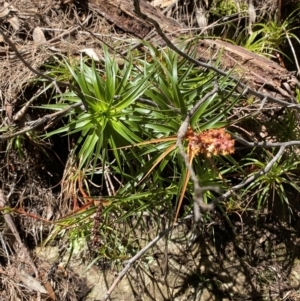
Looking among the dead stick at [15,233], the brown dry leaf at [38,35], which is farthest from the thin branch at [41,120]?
the brown dry leaf at [38,35]

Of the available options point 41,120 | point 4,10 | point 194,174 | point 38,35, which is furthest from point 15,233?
point 194,174

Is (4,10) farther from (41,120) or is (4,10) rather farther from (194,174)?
(194,174)

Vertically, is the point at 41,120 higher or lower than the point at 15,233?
higher

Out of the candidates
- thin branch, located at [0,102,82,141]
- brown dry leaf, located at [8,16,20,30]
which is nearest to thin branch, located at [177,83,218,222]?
thin branch, located at [0,102,82,141]

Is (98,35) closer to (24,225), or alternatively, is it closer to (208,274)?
(24,225)

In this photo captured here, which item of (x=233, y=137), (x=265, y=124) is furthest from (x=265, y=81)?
(x=233, y=137)

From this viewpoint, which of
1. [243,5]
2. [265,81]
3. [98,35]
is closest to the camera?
[265,81]

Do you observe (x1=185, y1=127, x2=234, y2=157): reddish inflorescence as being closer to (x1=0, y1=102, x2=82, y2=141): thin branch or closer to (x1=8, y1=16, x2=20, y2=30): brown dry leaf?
(x1=0, y1=102, x2=82, y2=141): thin branch
